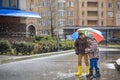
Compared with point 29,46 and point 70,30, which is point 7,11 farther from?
point 70,30

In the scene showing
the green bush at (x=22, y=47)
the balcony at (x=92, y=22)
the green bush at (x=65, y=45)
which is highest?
the green bush at (x=22, y=47)

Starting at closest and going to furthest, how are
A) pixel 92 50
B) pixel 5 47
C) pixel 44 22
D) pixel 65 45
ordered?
pixel 92 50 < pixel 5 47 < pixel 65 45 < pixel 44 22

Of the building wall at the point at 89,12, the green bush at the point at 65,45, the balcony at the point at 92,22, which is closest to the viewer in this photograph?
the green bush at the point at 65,45

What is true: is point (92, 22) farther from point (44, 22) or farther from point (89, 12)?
point (44, 22)

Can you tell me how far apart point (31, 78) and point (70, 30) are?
295 feet

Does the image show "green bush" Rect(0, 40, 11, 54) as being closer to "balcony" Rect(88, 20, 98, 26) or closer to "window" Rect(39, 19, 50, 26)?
"window" Rect(39, 19, 50, 26)

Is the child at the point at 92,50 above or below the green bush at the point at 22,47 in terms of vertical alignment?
above

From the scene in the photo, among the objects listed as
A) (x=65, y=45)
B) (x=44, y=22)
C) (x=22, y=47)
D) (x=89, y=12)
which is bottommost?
(x=44, y=22)

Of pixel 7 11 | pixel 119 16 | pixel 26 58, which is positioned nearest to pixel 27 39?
pixel 7 11

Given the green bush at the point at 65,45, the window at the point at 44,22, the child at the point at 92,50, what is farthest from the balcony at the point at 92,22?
the child at the point at 92,50

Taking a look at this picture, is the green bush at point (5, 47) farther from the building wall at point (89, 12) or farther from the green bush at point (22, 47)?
the building wall at point (89, 12)

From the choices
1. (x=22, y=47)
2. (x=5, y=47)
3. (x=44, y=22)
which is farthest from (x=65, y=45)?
(x=44, y=22)

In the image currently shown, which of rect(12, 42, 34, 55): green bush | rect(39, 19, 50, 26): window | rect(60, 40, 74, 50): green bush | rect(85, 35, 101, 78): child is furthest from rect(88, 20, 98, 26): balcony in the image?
rect(85, 35, 101, 78): child

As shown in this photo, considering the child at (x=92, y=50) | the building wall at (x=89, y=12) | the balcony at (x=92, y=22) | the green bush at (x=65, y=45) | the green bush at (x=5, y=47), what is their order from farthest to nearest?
the balcony at (x=92, y=22) → the building wall at (x=89, y=12) → the green bush at (x=65, y=45) → the green bush at (x=5, y=47) → the child at (x=92, y=50)
